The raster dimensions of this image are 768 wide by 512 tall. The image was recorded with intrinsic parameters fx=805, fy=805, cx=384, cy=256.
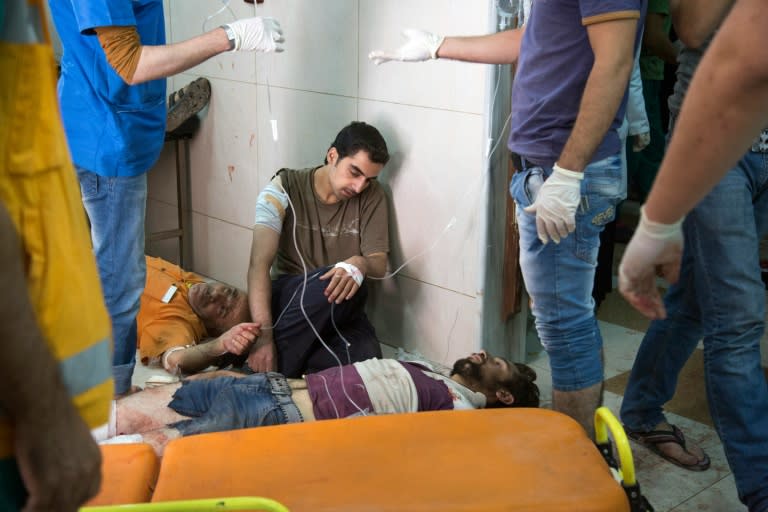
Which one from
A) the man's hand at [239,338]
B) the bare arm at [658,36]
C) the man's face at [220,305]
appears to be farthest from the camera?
the man's face at [220,305]

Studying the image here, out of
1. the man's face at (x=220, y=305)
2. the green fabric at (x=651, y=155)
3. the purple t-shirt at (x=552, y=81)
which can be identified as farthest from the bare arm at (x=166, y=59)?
the green fabric at (x=651, y=155)

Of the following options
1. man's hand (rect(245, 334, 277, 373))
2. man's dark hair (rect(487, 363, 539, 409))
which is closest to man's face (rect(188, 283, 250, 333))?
man's hand (rect(245, 334, 277, 373))

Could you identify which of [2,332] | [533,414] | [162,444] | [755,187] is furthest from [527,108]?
[2,332]

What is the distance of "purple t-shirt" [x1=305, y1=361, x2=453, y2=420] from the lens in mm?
2061

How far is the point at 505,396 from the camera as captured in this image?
91.3 inches

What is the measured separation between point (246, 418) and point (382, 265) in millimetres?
1008

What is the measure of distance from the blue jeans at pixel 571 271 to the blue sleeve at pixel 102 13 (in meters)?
1.09

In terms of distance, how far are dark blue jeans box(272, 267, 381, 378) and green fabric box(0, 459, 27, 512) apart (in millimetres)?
1904

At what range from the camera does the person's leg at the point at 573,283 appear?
1876 millimetres

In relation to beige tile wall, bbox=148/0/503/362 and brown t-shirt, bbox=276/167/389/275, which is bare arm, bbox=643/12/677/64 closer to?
beige tile wall, bbox=148/0/503/362

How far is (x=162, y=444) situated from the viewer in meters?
1.92

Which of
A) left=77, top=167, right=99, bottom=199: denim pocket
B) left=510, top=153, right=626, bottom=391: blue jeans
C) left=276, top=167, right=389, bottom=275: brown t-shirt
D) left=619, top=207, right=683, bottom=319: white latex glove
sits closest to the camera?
left=619, top=207, right=683, bottom=319: white latex glove

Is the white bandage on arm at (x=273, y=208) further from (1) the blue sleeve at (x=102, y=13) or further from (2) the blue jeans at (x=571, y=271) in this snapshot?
(2) the blue jeans at (x=571, y=271)

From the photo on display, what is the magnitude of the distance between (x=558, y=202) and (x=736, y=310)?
0.51 meters
